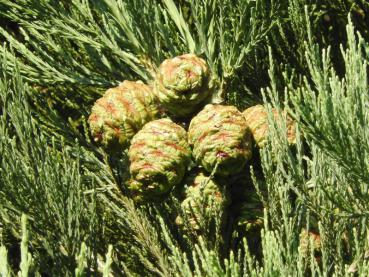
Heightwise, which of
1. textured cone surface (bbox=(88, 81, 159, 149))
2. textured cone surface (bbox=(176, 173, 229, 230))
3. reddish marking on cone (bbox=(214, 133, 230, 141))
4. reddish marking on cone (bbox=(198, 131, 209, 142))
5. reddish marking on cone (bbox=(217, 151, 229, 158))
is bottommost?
textured cone surface (bbox=(176, 173, 229, 230))

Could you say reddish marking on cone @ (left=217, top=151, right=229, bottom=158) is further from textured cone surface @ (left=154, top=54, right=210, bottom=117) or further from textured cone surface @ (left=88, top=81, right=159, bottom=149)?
textured cone surface @ (left=88, top=81, right=159, bottom=149)

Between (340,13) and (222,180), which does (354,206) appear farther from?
(340,13)

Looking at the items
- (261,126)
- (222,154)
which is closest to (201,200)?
(222,154)

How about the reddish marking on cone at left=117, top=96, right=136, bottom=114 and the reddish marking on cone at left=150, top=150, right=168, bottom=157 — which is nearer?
the reddish marking on cone at left=150, top=150, right=168, bottom=157

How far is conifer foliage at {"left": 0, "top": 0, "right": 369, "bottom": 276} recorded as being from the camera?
6.88 feet

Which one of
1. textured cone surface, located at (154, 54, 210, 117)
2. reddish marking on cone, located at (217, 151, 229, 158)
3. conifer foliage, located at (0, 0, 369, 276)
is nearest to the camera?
conifer foliage, located at (0, 0, 369, 276)

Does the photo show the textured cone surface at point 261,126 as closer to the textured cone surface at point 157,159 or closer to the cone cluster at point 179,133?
the cone cluster at point 179,133

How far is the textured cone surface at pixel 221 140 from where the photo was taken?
94.0 inches

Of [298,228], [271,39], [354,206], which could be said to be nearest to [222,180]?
[298,228]

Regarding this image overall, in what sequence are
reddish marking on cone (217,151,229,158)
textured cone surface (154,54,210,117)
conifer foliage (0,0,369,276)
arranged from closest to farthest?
conifer foliage (0,0,369,276) < reddish marking on cone (217,151,229,158) < textured cone surface (154,54,210,117)

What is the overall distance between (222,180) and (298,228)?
1.25 feet

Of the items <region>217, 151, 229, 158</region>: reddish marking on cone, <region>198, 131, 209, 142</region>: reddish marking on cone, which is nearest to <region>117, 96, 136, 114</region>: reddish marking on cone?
<region>198, 131, 209, 142</region>: reddish marking on cone

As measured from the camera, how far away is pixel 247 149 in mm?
2447

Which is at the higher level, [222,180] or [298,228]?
[222,180]
